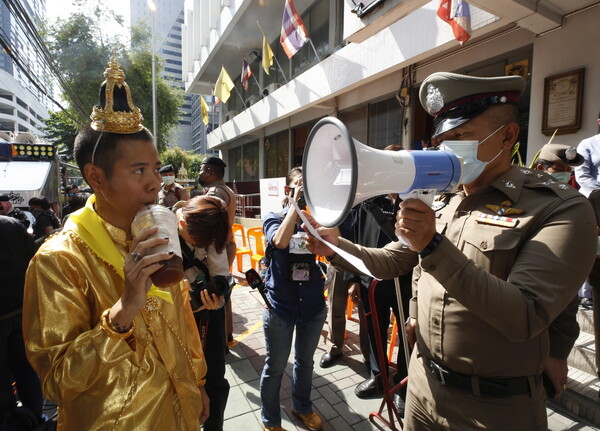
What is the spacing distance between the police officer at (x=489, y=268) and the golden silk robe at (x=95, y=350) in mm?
945

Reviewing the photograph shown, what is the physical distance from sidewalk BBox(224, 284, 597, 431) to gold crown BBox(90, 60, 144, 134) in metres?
2.57

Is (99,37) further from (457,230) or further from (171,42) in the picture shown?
(171,42)

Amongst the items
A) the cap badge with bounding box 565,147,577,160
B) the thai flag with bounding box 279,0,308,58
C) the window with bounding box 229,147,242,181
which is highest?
the thai flag with bounding box 279,0,308,58

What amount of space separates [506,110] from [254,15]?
12787mm

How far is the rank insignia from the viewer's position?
4.30 ft

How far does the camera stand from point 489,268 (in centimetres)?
131

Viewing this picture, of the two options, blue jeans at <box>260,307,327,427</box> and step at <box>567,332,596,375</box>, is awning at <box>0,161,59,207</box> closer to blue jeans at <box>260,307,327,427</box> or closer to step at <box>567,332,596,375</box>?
blue jeans at <box>260,307,327,427</box>

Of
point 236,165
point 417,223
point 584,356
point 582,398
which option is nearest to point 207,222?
point 417,223

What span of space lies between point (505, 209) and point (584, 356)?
9.63 feet

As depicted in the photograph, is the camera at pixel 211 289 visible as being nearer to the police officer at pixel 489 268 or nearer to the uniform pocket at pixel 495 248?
the police officer at pixel 489 268

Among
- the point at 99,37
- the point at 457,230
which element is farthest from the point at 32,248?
the point at 99,37

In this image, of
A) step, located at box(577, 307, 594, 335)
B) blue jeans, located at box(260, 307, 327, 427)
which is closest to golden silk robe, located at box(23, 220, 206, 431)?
blue jeans, located at box(260, 307, 327, 427)

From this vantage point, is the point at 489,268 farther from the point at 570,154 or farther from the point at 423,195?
the point at 570,154

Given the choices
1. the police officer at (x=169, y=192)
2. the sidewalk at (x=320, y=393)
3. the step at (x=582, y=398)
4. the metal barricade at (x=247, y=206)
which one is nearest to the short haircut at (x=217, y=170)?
the police officer at (x=169, y=192)
